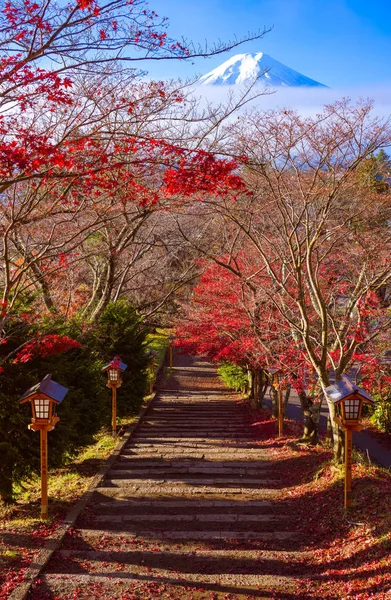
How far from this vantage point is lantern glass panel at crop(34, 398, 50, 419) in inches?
266

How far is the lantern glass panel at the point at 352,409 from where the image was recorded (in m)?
6.68

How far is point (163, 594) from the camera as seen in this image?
4.91 m

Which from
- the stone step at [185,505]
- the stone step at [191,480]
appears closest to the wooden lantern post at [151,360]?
the stone step at [191,480]

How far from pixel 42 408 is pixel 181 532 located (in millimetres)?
2315

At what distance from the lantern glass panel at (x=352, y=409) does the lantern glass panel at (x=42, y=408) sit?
3.80 m

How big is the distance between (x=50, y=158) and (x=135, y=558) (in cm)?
430

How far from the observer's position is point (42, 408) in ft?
22.2

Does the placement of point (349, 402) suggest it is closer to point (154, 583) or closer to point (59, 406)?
point (154, 583)

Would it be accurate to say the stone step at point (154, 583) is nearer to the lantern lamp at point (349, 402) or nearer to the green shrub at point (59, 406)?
the lantern lamp at point (349, 402)

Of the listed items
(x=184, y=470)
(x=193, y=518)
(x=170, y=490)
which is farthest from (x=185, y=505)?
(x=184, y=470)

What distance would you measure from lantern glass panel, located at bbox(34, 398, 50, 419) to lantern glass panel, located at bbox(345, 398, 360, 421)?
12.5 feet

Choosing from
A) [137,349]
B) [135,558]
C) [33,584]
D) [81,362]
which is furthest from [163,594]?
[137,349]

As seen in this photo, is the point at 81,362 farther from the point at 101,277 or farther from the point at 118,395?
the point at 118,395

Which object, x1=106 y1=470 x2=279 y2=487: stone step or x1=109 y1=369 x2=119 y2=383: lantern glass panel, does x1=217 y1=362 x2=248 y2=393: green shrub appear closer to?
x1=109 y1=369 x2=119 y2=383: lantern glass panel
